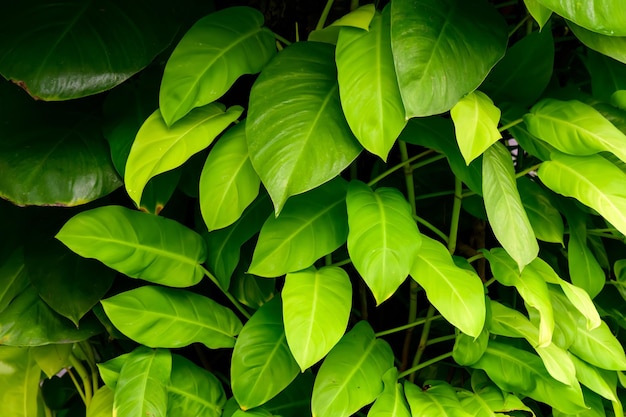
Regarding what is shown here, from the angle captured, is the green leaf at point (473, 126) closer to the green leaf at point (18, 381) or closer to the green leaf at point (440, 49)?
the green leaf at point (440, 49)

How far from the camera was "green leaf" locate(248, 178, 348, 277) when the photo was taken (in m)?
0.86

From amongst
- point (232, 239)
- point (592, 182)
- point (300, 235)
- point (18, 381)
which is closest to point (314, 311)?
point (300, 235)

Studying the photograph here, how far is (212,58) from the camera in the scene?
0.84m

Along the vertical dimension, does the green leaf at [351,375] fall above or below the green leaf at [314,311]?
below

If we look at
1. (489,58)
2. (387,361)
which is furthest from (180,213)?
(489,58)

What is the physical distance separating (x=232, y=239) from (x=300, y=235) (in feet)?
0.49

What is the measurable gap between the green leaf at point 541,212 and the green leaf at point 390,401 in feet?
1.15

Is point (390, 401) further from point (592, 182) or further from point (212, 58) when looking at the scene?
point (212, 58)

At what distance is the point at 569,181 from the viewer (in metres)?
0.83

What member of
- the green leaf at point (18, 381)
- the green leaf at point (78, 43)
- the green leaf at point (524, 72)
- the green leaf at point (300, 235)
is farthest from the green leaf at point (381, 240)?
the green leaf at point (18, 381)

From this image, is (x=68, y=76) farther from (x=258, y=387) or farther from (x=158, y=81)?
(x=258, y=387)

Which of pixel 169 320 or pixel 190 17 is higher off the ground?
pixel 190 17

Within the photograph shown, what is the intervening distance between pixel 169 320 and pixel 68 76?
41 centimetres

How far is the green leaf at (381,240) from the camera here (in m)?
0.75
